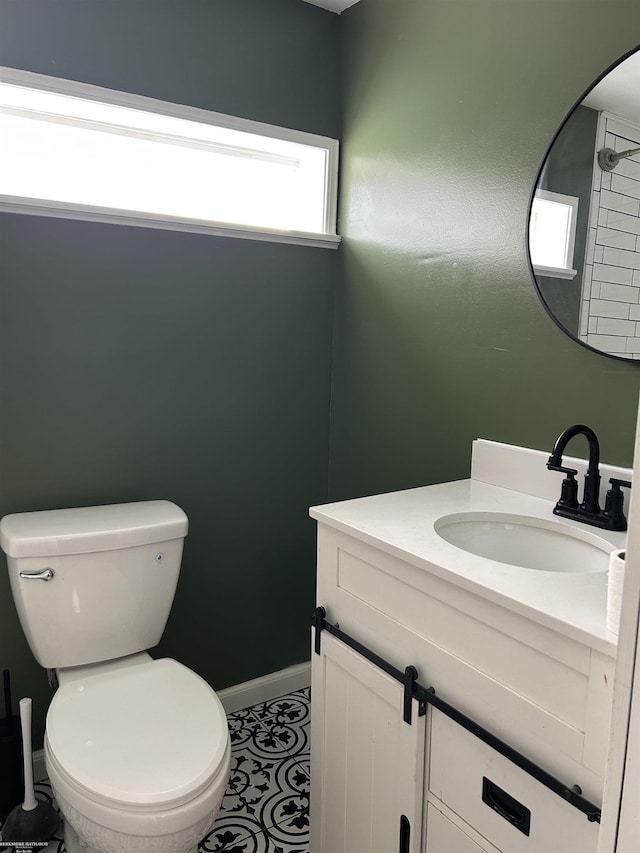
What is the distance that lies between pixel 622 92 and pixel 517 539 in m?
1.01

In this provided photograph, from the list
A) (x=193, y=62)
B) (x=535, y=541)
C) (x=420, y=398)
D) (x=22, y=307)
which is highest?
(x=193, y=62)

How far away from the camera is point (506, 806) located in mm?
1046

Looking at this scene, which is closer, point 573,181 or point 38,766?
point 573,181

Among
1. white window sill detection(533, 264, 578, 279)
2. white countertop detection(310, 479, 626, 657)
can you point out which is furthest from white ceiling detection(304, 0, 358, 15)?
white countertop detection(310, 479, 626, 657)

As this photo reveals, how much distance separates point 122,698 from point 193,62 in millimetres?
1840

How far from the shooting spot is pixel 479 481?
173 cm

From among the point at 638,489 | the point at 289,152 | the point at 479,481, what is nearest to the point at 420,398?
the point at 479,481

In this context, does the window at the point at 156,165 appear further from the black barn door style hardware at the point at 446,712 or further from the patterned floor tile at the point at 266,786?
the patterned floor tile at the point at 266,786

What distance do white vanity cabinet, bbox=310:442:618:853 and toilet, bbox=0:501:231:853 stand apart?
31 centimetres

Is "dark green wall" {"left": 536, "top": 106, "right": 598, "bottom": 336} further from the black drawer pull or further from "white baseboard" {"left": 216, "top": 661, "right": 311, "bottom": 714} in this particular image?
"white baseboard" {"left": 216, "top": 661, "right": 311, "bottom": 714}

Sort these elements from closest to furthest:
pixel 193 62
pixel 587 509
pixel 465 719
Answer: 1. pixel 465 719
2. pixel 587 509
3. pixel 193 62

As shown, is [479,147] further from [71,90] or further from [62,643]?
[62,643]

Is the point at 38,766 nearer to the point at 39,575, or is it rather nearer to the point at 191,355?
the point at 39,575

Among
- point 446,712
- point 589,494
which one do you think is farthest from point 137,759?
point 589,494
